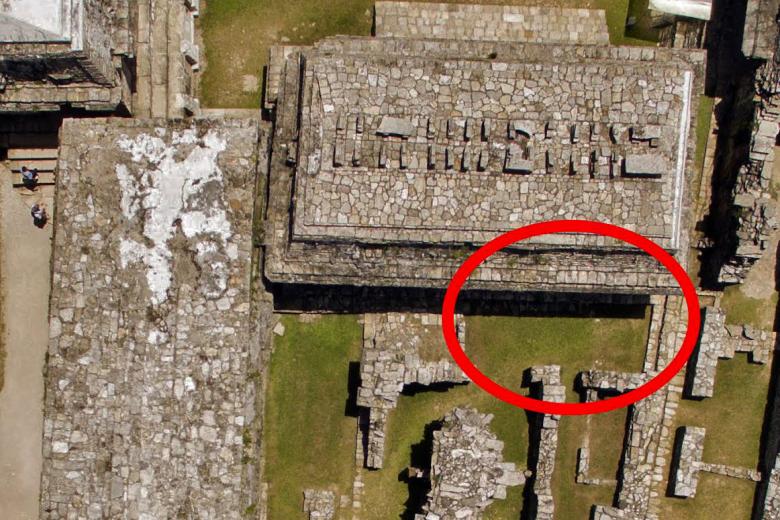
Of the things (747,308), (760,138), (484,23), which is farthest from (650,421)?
(484,23)

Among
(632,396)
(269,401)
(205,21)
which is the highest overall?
(205,21)

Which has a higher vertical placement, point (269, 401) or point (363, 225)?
point (363, 225)

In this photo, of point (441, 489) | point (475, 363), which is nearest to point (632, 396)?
point (475, 363)

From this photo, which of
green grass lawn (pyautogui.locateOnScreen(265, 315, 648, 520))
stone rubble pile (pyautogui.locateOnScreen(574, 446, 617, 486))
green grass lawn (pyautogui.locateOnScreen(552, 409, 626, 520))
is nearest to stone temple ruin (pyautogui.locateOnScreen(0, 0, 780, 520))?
green grass lawn (pyautogui.locateOnScreen(265, 315, 648, 520))

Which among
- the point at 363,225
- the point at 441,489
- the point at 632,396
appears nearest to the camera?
the point at 363,225

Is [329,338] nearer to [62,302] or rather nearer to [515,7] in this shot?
[62,302]

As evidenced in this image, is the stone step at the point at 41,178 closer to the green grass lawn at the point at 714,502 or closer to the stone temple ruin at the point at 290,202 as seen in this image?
the stone temple ruin at the point at 290,202

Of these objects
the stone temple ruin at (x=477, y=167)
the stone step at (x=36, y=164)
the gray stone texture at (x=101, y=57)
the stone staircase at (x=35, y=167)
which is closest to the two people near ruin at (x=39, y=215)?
the stone staircase at (x=35, y=167)
